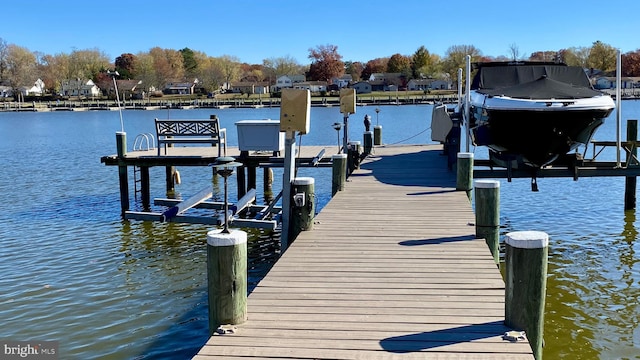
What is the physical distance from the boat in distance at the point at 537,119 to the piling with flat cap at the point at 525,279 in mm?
7922

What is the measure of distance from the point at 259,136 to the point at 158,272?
5036 millimetres

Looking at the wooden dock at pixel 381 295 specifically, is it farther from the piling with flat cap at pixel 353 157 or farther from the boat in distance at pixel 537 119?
the piling with flat cap at pixel 353 157

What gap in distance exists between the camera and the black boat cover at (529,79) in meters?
13.6

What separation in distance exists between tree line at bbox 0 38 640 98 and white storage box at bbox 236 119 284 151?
11761 centimetres

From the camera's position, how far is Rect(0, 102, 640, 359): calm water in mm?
9148

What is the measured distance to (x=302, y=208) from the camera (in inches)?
363

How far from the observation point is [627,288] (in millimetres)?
11070

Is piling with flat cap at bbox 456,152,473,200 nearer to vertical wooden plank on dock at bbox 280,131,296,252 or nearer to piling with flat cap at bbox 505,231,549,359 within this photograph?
vertical wooden plank on dock at bbox 280,131,296,252

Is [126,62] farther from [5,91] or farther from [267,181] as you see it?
[267,181]

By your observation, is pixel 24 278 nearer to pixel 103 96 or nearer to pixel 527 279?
pixel 527 279

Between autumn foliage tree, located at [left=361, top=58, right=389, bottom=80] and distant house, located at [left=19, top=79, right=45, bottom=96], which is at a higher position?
autumn foliage tree, located at [left=361, top=58, right=389, bottom=80]

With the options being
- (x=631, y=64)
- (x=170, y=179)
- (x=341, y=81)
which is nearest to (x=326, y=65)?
(x=341, y=81)

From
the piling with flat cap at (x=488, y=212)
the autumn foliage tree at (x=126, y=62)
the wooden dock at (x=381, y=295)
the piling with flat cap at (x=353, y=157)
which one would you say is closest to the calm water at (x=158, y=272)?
the piling with flat cap at (x=488, y=212)

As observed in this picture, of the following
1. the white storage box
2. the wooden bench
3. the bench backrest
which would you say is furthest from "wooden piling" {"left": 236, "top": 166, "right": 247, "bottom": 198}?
the white storage box
